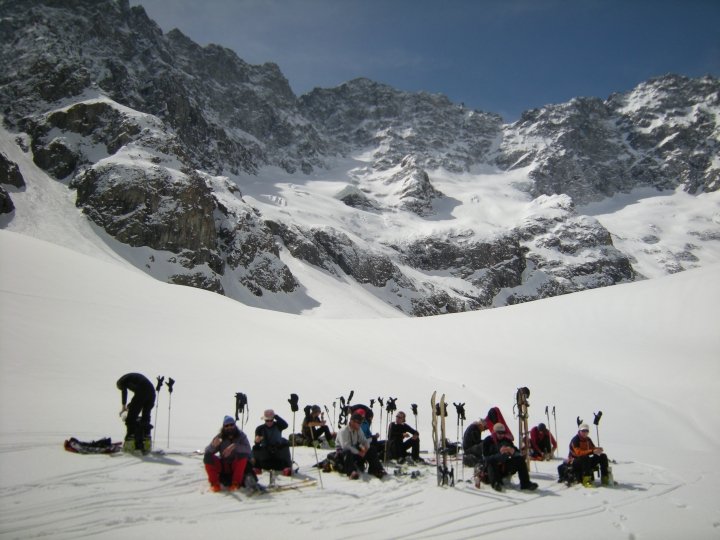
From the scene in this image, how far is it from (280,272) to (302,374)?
69.3m

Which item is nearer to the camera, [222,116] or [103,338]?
[103,338]

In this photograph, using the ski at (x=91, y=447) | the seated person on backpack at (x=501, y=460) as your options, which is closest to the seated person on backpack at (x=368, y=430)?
the seated person on backpack at (x=501, y=460)

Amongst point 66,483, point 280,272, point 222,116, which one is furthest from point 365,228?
point 66,483

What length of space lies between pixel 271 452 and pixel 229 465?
953 millimetres

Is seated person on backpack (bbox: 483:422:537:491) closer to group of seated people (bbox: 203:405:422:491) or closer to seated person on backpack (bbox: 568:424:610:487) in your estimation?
seated person on backpack (bbox: 568:424:610:487)

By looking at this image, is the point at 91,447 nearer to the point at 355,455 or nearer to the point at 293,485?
the point at 293,485

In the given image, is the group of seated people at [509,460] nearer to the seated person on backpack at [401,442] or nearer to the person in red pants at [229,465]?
the seated person on backpack at [401,442]

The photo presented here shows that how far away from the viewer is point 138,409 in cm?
788

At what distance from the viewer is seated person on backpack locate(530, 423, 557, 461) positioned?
10000mm

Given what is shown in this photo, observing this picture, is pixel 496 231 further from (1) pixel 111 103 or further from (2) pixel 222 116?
(2) pixel 222 116

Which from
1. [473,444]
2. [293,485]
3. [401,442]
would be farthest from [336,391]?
[293,485]

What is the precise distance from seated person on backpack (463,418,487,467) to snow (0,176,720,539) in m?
0.38

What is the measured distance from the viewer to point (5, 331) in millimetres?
13562

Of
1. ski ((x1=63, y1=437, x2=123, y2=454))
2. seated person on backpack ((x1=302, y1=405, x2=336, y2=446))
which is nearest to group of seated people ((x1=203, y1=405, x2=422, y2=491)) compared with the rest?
seated person on backpack ((x1=302, y1=405, x2=336, y2=446))
